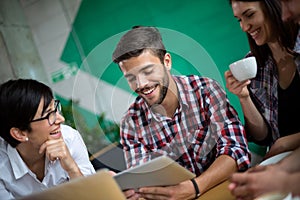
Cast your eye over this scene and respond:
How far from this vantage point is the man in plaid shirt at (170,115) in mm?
1479

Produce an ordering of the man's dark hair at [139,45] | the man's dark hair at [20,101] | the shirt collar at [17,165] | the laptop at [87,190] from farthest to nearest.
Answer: the shirt collar at [17,165] → the man's dark hair at [20,101] → the man's dark hair at [139,45] → the laptop at [87,190]

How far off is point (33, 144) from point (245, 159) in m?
1.02

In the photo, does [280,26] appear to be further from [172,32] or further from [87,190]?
[87,190]

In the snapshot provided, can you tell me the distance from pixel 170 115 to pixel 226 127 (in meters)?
0.29

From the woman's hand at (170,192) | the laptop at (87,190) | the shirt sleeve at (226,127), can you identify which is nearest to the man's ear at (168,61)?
the shirt sleeve at (226,127)

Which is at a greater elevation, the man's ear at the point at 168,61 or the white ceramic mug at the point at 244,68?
the man's ear at the point at 168,61

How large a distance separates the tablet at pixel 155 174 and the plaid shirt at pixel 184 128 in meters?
0.36

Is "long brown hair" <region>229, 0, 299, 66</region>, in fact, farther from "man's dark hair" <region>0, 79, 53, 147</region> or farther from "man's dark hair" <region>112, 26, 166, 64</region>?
"man's dark hair" <region>0, 79, 53, 147</region>

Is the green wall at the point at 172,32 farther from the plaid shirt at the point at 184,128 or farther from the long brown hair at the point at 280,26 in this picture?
the long brown hair at the point at 280,26

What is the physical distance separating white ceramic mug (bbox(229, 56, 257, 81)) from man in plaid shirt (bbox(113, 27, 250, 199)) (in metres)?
0.21

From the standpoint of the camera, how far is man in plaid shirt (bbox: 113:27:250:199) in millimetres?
1479

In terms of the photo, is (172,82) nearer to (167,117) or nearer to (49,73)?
(167,117)

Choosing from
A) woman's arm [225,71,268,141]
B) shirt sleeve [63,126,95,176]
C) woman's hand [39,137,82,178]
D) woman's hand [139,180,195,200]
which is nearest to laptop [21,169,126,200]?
woman's hand [139,180,195,200]

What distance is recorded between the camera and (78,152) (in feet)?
6.20
